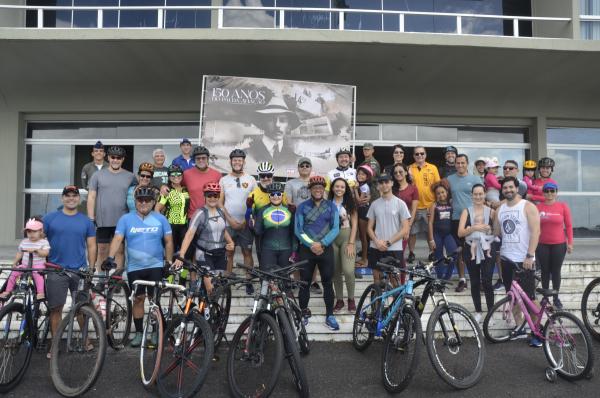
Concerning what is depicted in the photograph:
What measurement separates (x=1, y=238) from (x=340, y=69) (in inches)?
354

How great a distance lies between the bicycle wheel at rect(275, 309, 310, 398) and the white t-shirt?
2.50 meters

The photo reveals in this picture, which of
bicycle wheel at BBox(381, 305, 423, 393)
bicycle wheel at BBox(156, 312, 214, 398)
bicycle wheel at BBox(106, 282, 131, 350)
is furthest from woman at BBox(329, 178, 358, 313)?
bicycle wheel at BBox(106, 282, 131, 350)

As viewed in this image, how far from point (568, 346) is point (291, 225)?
3.38 meters

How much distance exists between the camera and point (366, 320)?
5.18 meters

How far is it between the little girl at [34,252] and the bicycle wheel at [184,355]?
1818 mm

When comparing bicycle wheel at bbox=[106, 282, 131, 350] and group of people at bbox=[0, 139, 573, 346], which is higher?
group of people at bbox=[0, 139, 573, 346]

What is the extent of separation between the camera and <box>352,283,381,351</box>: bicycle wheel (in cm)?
510

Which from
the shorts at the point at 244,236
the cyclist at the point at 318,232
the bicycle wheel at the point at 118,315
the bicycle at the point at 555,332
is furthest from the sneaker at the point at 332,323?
the bicycle wheel at the point at 118,315

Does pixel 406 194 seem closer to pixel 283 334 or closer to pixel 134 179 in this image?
pixel 283 334

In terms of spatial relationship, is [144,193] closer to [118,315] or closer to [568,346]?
[118,315]

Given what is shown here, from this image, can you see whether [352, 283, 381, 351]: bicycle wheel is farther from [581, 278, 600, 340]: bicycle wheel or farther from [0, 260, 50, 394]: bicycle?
[0, 260, 50, 394]: bicycle

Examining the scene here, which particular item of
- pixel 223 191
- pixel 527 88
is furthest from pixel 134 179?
pixel 527 88

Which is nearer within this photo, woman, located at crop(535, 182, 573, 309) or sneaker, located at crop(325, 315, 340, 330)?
sneaker, located at crop(325, 315, 340, 330)

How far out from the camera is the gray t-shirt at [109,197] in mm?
6000
